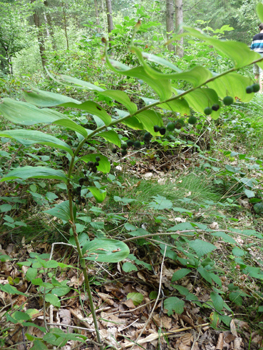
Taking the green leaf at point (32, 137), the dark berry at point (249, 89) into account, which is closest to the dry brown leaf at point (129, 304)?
the green leaf at point (32, 137)

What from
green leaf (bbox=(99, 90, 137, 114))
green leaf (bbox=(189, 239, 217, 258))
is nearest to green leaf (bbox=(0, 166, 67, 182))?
green leaf (bbox=(99, 90, 137, 114))

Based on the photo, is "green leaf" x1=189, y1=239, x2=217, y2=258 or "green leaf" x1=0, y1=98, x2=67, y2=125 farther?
"green leaf" x1=189, y1=239, x2=217, y2=258

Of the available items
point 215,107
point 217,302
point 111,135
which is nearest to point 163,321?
point 217,302

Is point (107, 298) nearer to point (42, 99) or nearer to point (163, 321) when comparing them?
point (163, 321)

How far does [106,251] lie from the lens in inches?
38.6

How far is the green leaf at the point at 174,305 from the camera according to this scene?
140cm

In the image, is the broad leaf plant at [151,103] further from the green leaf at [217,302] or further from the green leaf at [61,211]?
the green leaf at [217,302]

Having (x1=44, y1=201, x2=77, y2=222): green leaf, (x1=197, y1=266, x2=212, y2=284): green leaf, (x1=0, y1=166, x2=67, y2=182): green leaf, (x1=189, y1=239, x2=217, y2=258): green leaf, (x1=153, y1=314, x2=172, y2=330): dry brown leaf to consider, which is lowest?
(x1=153, y1=314, x2=172, y2=330): dry brown leaf

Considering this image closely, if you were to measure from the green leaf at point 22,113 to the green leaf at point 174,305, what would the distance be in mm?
1357

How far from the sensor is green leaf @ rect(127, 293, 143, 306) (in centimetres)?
152

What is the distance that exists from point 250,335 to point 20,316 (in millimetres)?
1381

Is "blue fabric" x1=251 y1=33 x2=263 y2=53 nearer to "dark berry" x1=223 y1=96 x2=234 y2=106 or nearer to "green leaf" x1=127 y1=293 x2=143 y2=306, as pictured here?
"dark berry" x1=223 y1=96 x2=234 y2=106

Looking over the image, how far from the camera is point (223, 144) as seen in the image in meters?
3.73

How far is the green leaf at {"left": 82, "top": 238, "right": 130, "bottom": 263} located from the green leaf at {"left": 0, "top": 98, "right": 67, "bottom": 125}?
553mm
